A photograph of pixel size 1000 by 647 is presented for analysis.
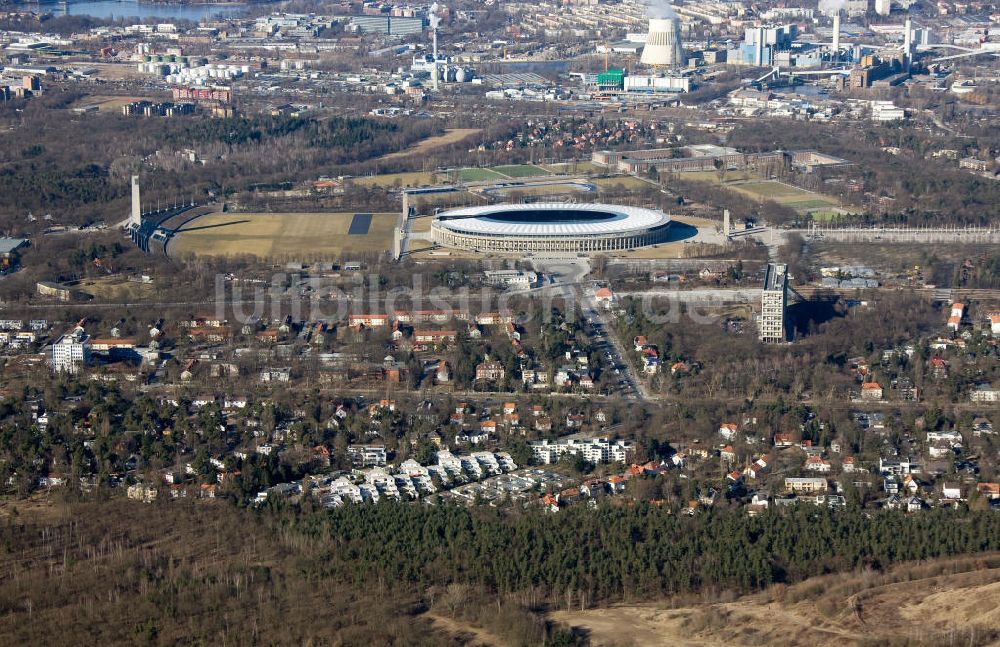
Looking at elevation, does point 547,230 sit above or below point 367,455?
above

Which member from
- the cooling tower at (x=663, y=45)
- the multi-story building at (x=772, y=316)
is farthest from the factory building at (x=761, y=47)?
the multi-story building at (x=772, y=316)

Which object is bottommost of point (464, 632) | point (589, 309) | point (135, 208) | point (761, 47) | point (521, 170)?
point (464, 632)

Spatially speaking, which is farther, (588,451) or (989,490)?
(588,451)

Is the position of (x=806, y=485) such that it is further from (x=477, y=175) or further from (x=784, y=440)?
(x=477, y=175)

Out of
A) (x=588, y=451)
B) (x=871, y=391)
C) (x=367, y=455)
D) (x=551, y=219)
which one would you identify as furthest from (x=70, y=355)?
(x=551, y=219)

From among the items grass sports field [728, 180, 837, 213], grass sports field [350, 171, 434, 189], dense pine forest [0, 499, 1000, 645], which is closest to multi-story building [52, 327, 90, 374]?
dense pine forest [0, 499, 1000, 645]

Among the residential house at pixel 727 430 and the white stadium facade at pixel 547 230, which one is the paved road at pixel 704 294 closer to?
the white stadium facade at pixel 547 230

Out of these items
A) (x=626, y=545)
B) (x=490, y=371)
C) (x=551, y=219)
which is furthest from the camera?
(x=551, y=219)
